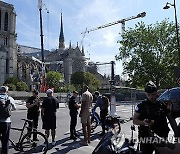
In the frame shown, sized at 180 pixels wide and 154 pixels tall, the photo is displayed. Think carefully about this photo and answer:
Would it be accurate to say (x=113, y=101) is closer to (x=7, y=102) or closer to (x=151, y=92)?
(x=7, y=102)

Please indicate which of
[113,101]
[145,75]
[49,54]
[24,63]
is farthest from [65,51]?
[113,101]

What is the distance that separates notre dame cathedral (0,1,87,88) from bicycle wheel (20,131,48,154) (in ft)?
204

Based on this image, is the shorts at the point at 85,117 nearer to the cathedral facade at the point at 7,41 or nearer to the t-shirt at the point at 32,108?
the t-shirt at the point at 32,108

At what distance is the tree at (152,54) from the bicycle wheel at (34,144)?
109 feet

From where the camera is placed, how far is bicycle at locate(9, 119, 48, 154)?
7.34 m

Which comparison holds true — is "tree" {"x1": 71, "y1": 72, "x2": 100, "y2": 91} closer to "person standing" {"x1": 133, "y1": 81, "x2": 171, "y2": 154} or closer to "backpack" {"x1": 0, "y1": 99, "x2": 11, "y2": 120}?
"backpack" {"x1": 0, "y1": 99, "x2": 11, "y2": 120}

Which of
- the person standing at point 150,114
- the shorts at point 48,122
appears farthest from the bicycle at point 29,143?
the person standing at point 150,114

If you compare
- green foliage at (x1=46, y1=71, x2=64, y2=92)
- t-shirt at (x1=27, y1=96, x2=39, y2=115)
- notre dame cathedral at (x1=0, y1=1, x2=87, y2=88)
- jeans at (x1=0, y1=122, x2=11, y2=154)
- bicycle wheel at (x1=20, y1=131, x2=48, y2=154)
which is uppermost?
notre dame cathedral at (x1=0, y1=1, x2=87, y2=88)

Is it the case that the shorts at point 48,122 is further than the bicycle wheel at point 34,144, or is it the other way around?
the shorts at point 48,122

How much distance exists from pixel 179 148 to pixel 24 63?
11071 cm

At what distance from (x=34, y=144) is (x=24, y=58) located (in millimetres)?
109177

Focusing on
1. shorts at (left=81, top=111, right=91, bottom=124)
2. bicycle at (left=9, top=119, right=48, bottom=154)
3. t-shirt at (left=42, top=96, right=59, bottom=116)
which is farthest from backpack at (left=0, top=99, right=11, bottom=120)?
shorts at (left=81, top=111, right=91, bottom=124)

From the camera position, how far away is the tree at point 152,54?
39.6 metres

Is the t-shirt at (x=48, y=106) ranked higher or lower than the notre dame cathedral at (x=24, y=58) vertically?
lower
